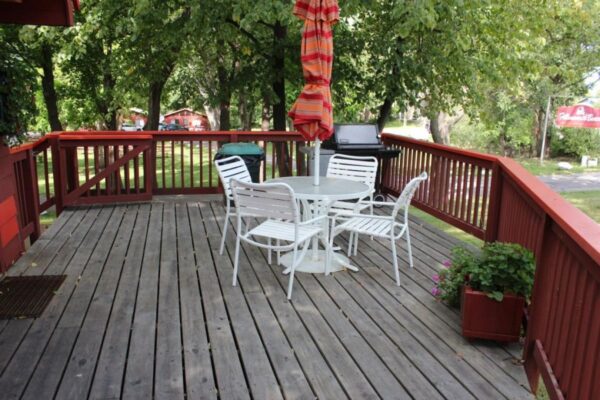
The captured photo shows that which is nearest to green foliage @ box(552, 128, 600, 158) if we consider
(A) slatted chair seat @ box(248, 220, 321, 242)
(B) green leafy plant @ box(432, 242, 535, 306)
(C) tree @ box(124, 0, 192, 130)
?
(C) tree @ box(124, 0, 192, 130)

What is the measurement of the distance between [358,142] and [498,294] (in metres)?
3.56

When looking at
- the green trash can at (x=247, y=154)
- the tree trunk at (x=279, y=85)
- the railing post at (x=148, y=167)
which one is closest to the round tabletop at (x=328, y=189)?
the green trash can at (x=247, y=154)

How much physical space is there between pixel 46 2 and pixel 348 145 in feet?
11.1

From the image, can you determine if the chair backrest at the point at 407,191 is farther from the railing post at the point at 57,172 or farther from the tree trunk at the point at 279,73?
the tree trunk at the point at 279,73

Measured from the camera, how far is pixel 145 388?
2.38m

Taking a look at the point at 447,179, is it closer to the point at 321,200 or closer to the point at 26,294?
the point at 321,200

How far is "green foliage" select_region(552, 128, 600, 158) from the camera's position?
21.4m

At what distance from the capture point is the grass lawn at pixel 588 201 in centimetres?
1048

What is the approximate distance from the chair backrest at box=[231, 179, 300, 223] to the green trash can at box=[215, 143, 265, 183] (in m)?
2.27

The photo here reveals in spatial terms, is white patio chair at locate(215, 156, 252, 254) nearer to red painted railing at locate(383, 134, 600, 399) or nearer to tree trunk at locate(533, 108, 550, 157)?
red painted railing at locate(383, 134, 600, 399)

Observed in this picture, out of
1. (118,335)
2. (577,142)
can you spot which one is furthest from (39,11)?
(577,142)

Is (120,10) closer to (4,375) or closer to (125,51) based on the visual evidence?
(125,51)

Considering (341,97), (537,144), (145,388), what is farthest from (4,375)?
(537,144)

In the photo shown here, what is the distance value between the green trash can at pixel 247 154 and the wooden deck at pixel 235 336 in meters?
1.66
